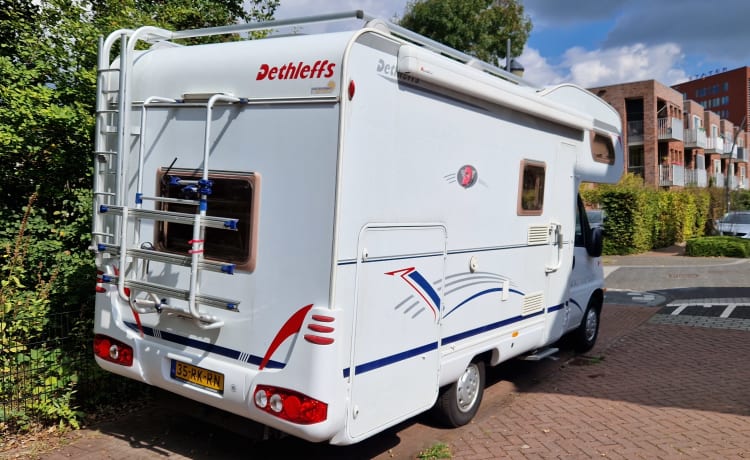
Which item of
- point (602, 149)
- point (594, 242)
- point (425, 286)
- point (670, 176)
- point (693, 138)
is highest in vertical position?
point (693, 138)

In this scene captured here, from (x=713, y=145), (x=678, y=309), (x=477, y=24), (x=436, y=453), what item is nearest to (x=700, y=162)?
(x=713, y=145)

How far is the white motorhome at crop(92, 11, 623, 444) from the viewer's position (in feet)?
11.2

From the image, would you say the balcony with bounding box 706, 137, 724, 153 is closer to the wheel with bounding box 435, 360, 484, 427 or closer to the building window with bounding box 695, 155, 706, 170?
the building window with bounding box 695, 155, 706, 170

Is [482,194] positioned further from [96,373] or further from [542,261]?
[96,373]

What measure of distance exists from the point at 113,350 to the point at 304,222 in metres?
1.86

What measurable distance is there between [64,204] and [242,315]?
3.43 metres

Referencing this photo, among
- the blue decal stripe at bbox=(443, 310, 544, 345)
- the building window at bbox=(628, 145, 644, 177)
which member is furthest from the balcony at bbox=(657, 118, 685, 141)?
the blue decal stripe at bbox=(443, 310, 544, 345)

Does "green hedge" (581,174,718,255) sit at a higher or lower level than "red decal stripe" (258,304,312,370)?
higher

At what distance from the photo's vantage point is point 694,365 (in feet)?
23.1

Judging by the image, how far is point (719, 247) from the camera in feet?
62.8

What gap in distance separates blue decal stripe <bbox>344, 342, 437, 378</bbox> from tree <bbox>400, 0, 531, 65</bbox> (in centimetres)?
1849

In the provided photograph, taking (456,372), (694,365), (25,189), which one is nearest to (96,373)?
(25,189)

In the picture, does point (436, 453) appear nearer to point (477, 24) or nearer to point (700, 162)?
point (477, 24)

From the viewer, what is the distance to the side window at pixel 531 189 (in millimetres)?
5227
